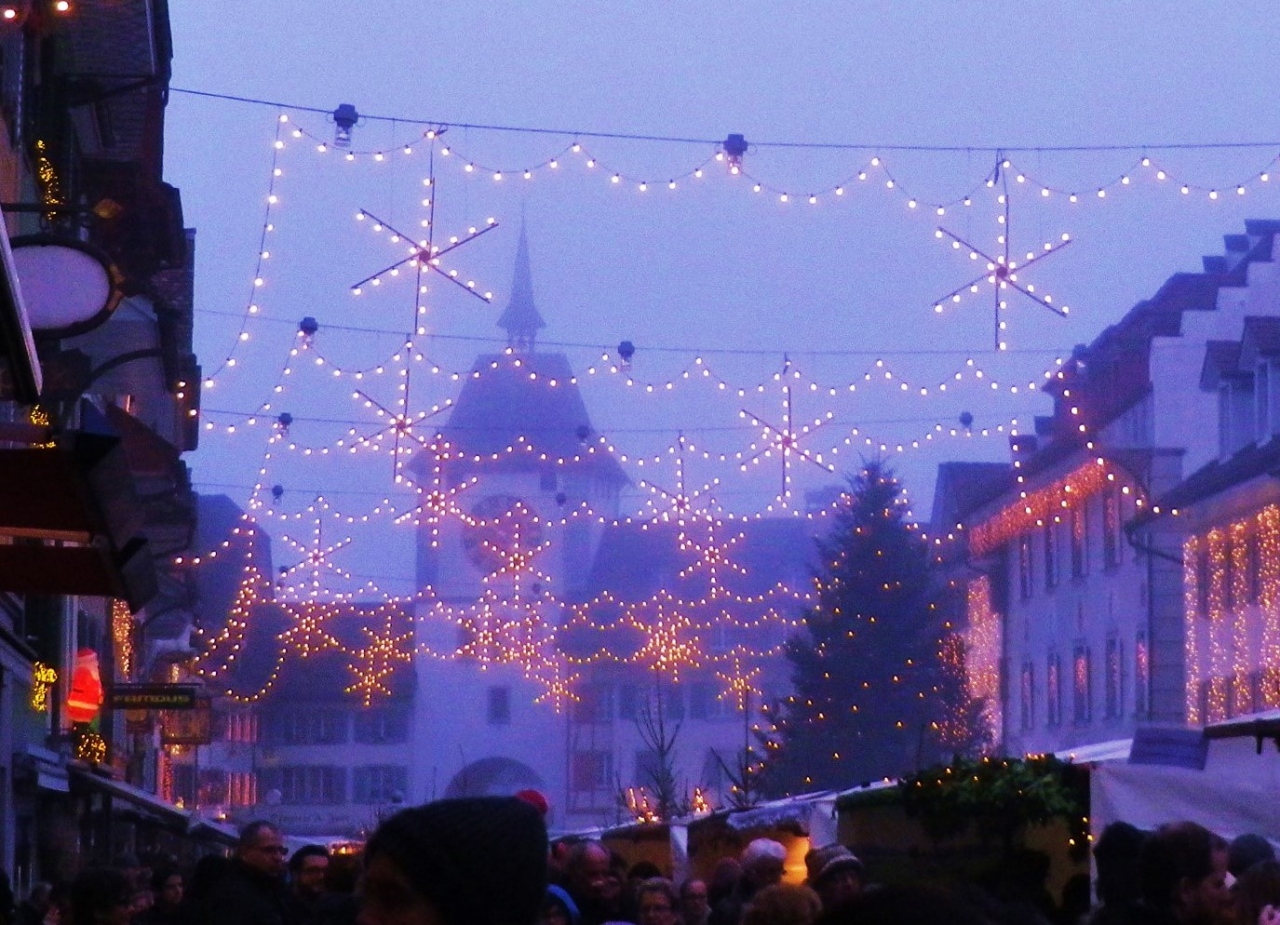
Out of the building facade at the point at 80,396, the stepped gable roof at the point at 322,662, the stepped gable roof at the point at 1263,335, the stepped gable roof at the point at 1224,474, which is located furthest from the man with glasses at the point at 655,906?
the stepped gable roof at the point at 322,662

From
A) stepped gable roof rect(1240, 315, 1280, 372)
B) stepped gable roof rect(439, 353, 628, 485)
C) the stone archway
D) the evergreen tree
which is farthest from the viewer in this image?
stepped gable roof rect(439, 353, 628, 485)

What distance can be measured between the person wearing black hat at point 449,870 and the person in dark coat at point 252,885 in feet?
18.1

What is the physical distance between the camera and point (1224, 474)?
3350 cm

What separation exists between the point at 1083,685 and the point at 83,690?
869 inches

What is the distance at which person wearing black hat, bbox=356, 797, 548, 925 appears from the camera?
136 inches

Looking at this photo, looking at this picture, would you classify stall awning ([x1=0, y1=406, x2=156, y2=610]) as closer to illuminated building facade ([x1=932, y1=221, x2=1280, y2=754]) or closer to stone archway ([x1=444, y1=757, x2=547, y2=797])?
illuminated building facade ([x1=932, y1=221, x2=1280, y2=754])

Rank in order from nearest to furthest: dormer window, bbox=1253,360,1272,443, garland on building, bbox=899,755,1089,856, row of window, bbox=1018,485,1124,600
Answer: garland on building, bbox=899,755,1089,856, dormer window, bbox=1253,360,1272,443, row of window, bbox=1018,485,1124,600

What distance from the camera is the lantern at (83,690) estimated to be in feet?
82.0

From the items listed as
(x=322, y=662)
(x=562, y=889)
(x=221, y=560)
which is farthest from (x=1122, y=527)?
(x=322, y=662)

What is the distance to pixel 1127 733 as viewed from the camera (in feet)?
129

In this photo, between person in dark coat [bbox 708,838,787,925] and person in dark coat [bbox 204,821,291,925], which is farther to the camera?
person in dark coat [bbox 708,838,787,925]

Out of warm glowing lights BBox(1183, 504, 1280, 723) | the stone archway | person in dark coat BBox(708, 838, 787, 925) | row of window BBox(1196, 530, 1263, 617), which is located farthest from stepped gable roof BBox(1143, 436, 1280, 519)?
the stone archway

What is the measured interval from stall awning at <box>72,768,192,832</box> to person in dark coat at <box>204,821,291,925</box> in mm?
15042

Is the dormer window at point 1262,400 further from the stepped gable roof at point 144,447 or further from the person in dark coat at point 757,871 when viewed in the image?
the person in dark coat at point 757,871
